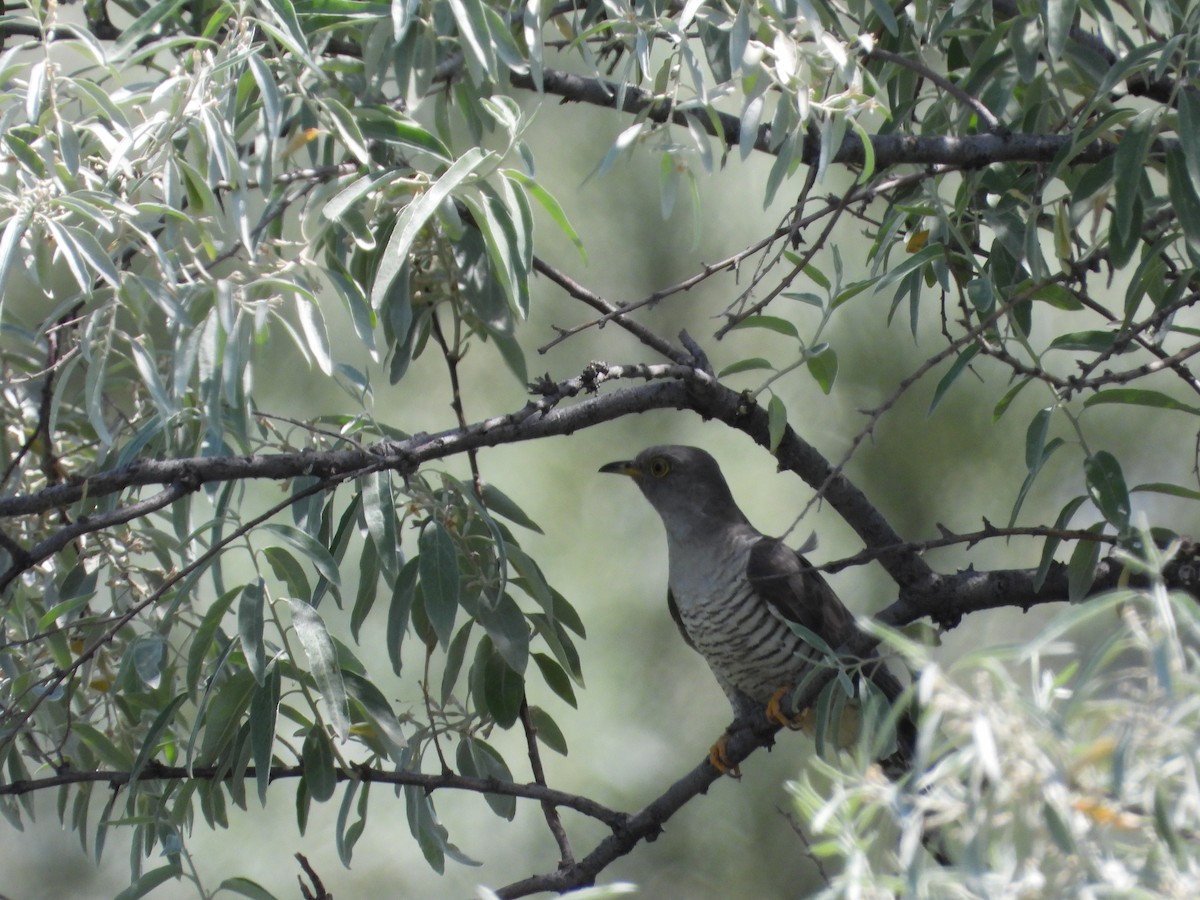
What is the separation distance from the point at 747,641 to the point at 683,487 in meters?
0.71

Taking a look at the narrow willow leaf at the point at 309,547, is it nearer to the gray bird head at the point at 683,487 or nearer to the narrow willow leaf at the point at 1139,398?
the narrow willow leaf at the point at 1139,398

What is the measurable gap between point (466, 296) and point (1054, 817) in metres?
1.77

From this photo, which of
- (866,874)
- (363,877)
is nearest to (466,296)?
(866,874)

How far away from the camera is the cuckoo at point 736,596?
3578 millimetres

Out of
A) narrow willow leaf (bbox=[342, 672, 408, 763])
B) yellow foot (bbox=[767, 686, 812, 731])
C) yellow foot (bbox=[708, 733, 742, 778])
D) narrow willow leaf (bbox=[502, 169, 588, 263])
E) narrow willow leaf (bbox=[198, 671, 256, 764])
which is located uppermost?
narrow willow leaf (bbox=[502, 169, 588, 263])

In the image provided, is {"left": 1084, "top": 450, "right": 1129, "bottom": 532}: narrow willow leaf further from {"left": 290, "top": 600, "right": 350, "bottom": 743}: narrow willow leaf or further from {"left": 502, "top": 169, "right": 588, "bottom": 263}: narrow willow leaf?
{"left": 290, "top": 600, "right": 350, "bottom": 743}: narrow willow leaf

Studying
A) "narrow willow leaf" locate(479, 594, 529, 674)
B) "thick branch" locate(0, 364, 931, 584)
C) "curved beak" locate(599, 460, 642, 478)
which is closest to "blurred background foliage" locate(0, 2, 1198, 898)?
"curved beak" locate(599, 460, 642, 478)

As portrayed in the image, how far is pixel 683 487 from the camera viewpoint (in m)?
4.19

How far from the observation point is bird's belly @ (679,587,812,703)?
12.1 ft

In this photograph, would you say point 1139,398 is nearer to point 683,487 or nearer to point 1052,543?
point 1052,543

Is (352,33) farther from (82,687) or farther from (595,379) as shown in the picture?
(82,687)

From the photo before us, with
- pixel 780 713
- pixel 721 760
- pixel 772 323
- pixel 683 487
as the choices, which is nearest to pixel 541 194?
pixel 772 323

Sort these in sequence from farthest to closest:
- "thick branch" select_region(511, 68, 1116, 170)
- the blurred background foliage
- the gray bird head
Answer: the blurred background foliage → the gray bird head → "thick branch" select_region(511, 68, 1116, 170)

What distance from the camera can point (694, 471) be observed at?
4211 millimetres
